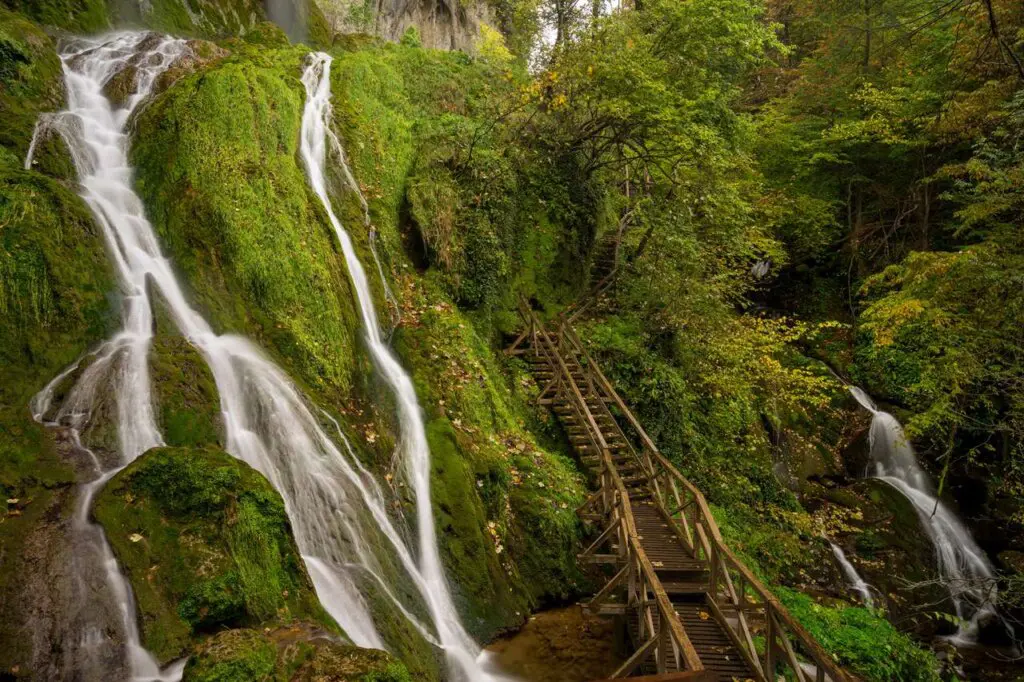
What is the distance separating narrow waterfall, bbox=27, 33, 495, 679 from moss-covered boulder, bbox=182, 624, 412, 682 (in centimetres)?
151

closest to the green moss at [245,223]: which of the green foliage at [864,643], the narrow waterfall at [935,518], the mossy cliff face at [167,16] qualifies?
the mossy cliff face at [167,16]

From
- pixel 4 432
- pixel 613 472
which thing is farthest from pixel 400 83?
pixel 4 432

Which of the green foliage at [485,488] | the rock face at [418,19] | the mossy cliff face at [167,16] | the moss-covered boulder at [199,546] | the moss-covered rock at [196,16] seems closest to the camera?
the moss-covered boulder at [199,546]

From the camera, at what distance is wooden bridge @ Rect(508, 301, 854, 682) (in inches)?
244

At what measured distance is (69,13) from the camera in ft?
39.7

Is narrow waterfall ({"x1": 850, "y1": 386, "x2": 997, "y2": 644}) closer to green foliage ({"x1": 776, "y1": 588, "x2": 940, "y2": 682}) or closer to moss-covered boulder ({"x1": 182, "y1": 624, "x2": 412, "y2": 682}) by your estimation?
green foliage ({"x1": 776, "y1": 588, "x2": 940, "y2": 682})

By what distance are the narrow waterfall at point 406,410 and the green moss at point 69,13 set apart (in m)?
4.28

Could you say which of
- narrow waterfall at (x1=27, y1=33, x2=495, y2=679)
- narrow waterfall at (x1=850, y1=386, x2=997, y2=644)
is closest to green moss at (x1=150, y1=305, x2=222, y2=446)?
narrow waterfall at (x1=27, y1=33, x2=495, y2=679)

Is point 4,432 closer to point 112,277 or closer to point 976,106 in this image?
point 112,277

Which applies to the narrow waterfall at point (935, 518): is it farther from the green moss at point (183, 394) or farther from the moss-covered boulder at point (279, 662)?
the green moss at point (183, 394)

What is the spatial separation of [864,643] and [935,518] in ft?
20.5

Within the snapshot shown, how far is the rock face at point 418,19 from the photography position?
2528 cm

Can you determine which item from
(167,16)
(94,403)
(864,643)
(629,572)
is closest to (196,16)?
(167,16)

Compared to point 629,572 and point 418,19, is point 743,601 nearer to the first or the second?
point 629,572
